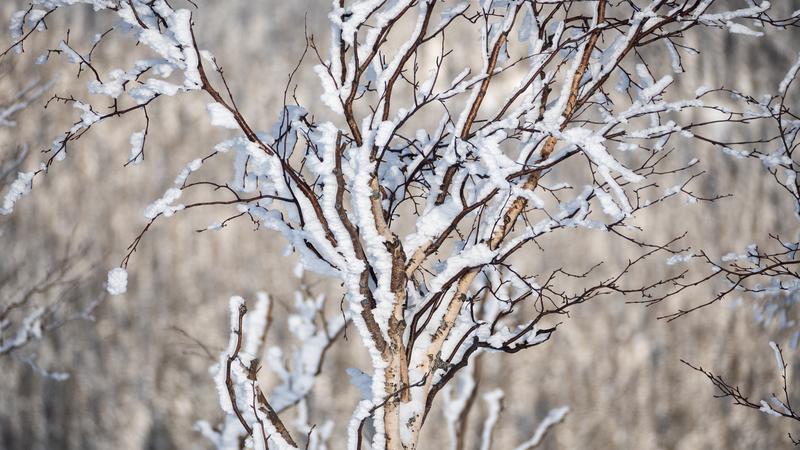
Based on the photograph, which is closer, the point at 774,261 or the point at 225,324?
A: the point at 774,261

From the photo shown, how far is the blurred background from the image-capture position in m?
10.6

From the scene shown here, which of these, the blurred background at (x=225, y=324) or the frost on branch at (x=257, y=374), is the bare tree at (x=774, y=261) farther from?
the blurred background at (x=225, y=324)

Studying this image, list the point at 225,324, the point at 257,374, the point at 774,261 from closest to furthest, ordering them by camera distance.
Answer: the point at 257,374, the point at 774,261, the point at 225,324

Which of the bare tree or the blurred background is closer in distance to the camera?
the bare tree

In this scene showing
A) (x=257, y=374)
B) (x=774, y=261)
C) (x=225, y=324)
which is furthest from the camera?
(x=225, y=324)

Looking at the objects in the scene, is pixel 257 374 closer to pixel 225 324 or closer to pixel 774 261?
pixel 774 261

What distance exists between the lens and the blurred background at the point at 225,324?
10.6 metres

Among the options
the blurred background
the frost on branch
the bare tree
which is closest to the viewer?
the frost on branch

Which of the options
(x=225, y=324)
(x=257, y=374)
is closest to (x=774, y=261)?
(x=257, y=374)

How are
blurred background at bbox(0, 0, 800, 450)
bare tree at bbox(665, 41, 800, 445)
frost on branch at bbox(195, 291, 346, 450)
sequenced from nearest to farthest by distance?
1. frost on branch at bbox(195, 291, 346, 450)
2. bare tree at bbox(665, 41, 800, 445)
3. blurred background at bbox(0, 0, 800, 450)

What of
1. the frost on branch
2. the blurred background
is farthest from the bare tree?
the blurred background

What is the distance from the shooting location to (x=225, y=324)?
497 inches

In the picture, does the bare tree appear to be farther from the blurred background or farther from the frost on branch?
the blurred background

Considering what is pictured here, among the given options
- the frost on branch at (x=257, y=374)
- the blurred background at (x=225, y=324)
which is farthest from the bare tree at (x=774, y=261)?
the blurred background at (x=225, y=324)
